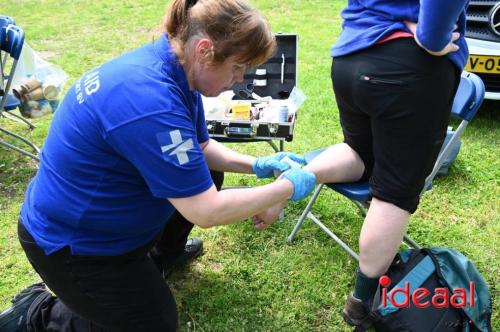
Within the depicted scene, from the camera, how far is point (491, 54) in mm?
3570

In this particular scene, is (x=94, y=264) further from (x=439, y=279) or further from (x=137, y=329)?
(x=439, y=279)

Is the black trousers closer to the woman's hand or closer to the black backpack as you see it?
the black backpack

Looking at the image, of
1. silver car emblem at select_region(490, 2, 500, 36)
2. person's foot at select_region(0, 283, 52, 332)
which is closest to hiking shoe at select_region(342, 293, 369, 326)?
person's foot at select_region(0, 283, 52, 332)

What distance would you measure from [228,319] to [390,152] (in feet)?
3.62

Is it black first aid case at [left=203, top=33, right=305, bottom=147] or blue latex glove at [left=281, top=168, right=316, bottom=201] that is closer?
blue latex glove at [left=281, top=168, right=316, bottom=201]

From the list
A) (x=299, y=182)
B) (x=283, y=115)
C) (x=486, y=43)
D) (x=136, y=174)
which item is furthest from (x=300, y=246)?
(x=486, y=43)

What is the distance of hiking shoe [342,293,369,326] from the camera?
2.07m

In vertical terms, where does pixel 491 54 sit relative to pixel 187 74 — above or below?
below

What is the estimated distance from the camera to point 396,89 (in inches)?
66.3

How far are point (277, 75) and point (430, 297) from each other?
166 centimetres

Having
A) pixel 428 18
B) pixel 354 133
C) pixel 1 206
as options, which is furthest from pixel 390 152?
pixel 1 206

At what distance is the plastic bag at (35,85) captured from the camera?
3533mm

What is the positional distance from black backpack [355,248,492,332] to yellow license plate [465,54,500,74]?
2124 millimetres

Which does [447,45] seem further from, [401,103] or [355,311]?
[355,311]
